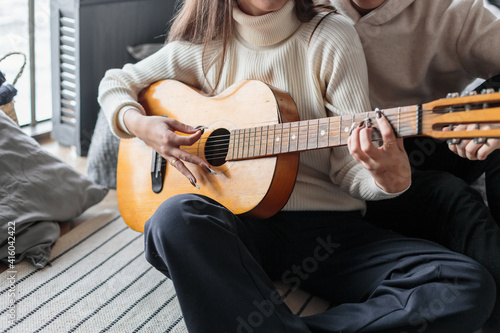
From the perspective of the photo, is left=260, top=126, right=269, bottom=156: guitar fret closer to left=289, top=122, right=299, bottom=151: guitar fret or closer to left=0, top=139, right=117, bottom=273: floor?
left=289, top=122, right=299, bottom=151: guitar fret

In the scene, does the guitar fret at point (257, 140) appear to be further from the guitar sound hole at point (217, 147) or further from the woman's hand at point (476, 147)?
the woman's hand at point (476, 147)

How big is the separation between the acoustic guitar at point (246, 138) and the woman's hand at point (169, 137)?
0.03 meters

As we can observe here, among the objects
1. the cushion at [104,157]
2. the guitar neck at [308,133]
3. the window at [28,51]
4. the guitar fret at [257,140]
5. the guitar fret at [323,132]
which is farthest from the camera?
the window at [28,51]

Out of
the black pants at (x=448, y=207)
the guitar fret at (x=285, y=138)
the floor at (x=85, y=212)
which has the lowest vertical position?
the floor at (x=85, y=212)

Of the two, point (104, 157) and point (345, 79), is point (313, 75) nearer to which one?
point (345, 79)

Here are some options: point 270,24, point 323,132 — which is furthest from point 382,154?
point 270,24

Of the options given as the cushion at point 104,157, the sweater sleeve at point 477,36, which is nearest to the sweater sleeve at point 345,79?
→ the sweater sleeve at point 477,36

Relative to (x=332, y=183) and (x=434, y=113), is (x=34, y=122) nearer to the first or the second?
(x=332, y=183)

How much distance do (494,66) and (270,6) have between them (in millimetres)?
567

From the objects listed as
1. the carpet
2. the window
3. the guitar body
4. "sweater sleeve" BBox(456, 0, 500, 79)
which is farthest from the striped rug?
the window

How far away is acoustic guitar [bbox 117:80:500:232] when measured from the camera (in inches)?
35.7

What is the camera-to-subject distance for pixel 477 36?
126 centimetres

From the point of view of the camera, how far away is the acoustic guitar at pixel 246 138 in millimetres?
906

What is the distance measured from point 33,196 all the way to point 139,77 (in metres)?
0.50
